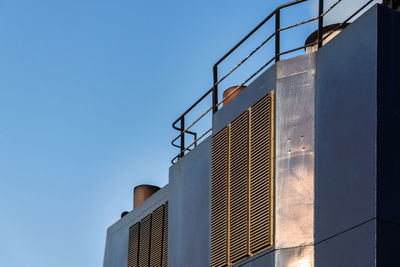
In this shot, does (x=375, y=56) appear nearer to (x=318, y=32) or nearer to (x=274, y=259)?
(x=318, y=32)

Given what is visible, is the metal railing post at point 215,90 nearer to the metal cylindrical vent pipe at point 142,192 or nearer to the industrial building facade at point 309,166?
the industrial building facade at point 309,166

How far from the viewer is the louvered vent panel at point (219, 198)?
49.2 ft

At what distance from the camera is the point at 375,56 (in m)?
12.5

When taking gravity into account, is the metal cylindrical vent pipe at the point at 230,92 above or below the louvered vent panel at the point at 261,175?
above

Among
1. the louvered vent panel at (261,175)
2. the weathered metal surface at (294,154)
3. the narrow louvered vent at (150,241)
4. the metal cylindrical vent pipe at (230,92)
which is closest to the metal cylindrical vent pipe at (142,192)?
the narrow louvered vent at (150,241)

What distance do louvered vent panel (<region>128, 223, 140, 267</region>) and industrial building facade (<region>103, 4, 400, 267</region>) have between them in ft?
11.8

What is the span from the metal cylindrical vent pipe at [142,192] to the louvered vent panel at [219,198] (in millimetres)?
5813

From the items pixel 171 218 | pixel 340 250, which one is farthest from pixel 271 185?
pixel 171 218

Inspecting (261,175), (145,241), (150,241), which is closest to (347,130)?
(261,175)

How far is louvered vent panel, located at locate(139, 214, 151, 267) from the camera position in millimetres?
19419
